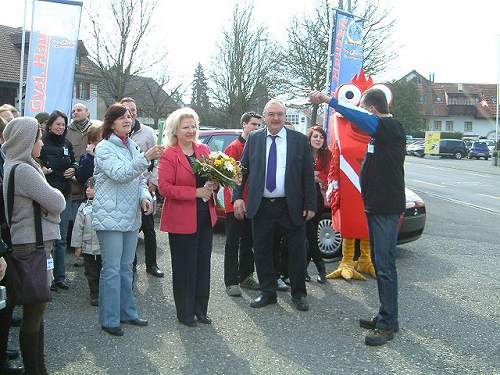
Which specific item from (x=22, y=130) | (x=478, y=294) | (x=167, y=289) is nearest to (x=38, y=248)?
(x=22, y=130)

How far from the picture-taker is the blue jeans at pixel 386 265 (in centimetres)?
468

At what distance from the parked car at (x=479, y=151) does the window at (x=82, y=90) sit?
111ft

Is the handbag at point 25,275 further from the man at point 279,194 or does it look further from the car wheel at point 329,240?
the car wheel at point 329,240

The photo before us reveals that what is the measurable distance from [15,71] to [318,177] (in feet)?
109

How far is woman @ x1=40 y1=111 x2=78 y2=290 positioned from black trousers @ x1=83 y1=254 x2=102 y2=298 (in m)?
0.52

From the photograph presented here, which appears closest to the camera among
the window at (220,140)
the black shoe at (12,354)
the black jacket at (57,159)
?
the black shoe at (12,354)

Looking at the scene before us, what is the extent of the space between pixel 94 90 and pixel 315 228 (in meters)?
39.7

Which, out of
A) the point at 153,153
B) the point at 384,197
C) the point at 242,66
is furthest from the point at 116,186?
the point at 242,66

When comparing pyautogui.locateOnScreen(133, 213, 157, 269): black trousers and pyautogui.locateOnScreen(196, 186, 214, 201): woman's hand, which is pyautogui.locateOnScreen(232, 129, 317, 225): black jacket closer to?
pyautogui.locateOnScreen(196, 186, 214, 201): woman's hand

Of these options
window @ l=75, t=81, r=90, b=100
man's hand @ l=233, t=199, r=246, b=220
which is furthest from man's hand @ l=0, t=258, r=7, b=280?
window @ l=75, t=81, r=90, b=100

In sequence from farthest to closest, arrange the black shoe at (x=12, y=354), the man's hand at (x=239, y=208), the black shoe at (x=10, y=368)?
the man's hand at (x=239, y=208) < the black shoe at (x=12, y=354) < the black shoe at (x=10, y=368)

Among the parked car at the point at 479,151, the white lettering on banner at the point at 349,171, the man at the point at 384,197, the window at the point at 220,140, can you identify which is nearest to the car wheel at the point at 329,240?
the white lettering on banner at the point at 349,171

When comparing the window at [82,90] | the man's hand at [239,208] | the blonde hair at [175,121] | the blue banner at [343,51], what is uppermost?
the window at [82,90]

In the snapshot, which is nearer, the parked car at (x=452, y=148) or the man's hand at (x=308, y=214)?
the man's hand at (x=308, y=214)
